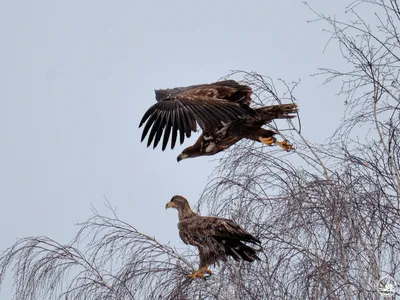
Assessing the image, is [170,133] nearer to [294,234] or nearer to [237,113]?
[237,113]

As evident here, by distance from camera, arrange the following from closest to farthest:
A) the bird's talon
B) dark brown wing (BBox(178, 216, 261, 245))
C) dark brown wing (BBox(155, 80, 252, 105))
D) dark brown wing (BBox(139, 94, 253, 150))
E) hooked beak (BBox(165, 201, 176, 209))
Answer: the bird's talon → dark brown wing (BBox(178, 216, 261, 245)) → dark brown wing (BBox(139, 94, 253, 150)) → hooked beak (BBox(165, 201, 176, 209)) → dark brown wing (BBox(155, 80, 252, 105))

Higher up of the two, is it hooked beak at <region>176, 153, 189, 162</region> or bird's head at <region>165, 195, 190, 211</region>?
hooked beak at <region>176, 153, 189, 162</region>

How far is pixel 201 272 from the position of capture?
7.48 metres

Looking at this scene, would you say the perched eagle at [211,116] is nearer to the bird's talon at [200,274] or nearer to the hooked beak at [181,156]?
the hooked beak at [181,156]

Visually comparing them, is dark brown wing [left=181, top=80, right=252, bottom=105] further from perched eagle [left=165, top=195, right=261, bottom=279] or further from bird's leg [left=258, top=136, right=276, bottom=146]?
perched eagle [left=165, top=195, right=261, bottom=279]

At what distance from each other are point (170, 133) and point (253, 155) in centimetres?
71

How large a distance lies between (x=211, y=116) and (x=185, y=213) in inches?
32.7

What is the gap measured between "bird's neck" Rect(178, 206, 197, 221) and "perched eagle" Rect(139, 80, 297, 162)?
2.06ft

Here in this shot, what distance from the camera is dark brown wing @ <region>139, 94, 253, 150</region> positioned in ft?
27.5

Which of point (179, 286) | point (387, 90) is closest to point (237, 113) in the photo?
point (387, 90)

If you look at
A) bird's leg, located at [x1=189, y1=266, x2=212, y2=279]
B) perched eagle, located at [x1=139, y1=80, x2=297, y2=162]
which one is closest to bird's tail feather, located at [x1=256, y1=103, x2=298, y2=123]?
perched eagle, located at [x1=139, y1=80, x2=297, y2=162]

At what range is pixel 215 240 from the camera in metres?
7.92

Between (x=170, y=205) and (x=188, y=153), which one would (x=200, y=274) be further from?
(x=188, y=153)

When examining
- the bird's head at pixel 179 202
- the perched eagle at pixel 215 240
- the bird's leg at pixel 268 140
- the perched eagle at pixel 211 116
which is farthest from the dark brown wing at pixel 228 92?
the perched eagle at pixel 215 240
